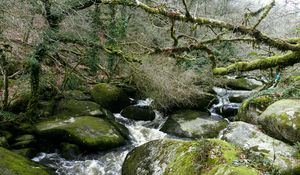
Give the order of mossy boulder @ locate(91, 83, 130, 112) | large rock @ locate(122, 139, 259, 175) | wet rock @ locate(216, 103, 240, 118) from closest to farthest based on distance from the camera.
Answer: large rock @ locate(122, 139, 259, 175)
mossy boulder @ locate(91, 83, 130, 112)
wet rock @ locate(216, 103, 240, 118)

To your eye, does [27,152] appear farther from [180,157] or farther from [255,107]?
[255,107]

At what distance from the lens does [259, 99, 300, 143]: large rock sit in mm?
6703

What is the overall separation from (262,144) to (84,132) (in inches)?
191

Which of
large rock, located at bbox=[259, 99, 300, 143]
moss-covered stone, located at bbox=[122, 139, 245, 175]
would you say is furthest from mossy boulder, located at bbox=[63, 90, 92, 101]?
large rock, located at bbox=[259, 99, 300, 143]

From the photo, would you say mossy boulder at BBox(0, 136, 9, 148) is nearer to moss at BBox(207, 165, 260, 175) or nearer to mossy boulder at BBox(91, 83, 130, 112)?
mossy boulder at BBox(91, 83, 130, 112)

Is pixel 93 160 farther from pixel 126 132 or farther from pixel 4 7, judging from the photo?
pixel 4 7

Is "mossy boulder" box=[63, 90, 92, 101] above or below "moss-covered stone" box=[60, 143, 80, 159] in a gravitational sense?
above

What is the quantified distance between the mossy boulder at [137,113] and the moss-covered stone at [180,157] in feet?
16.1

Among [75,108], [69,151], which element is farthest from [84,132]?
[75,108]

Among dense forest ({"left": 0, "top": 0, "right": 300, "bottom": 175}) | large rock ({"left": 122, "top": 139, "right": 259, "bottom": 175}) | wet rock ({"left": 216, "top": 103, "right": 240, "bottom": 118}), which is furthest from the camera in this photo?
wet rock ({"left": 216, "top": 103, "right": 240, "bottom": 118})

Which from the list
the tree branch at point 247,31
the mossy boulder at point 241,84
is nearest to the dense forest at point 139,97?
the tree branch at point 247,31

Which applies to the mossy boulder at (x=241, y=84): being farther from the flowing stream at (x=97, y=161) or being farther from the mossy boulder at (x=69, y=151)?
the mossy boulder at (x=69, y=151)

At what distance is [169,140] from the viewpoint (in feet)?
20.7

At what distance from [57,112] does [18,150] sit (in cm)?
241
